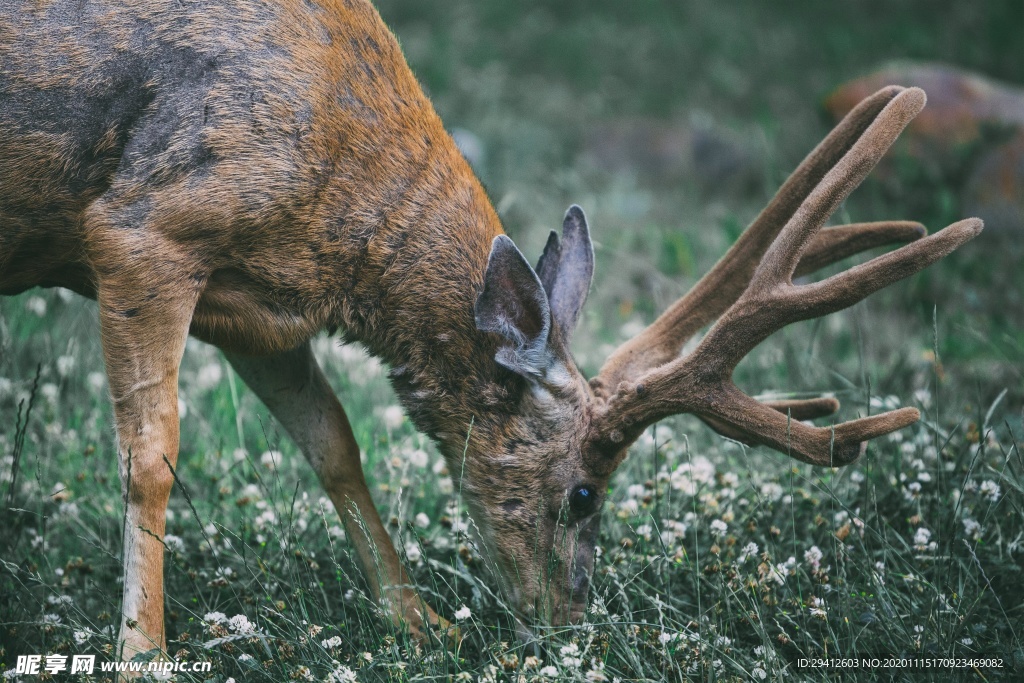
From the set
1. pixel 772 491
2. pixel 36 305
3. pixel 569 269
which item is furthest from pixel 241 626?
pixel 36 305

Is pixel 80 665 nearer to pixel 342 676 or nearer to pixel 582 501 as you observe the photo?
pixel 342 676

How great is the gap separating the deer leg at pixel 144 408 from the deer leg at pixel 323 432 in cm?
64

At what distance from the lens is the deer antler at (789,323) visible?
3.07 meters

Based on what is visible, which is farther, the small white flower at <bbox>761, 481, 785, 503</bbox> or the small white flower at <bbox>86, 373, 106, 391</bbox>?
the small white flower at <bbox>86, 373, 106, 391</bbox>

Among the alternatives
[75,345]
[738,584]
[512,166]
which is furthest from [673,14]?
[738,584]

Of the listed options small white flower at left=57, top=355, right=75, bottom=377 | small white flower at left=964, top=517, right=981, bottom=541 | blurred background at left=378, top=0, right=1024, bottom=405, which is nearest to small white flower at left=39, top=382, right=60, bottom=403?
small white flower at left=57, top=355, right=75, bottom=377

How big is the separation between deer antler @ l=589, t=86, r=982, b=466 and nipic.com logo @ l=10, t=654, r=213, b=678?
1456mm

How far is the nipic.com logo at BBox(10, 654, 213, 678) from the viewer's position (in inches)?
114

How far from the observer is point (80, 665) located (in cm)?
303

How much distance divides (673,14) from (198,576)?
11561 millimetres

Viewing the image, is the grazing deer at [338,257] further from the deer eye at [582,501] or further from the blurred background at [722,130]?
the blurred background at [722,130]

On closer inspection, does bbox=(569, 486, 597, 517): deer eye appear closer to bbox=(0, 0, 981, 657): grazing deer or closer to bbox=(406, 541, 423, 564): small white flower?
bbox=(0, 0, 981, 657): grazing deer

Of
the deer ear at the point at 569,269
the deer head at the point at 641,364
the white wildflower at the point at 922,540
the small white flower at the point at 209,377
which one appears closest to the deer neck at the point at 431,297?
Result: the deer head at the point at 641,364

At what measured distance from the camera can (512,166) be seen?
31.0 ft
